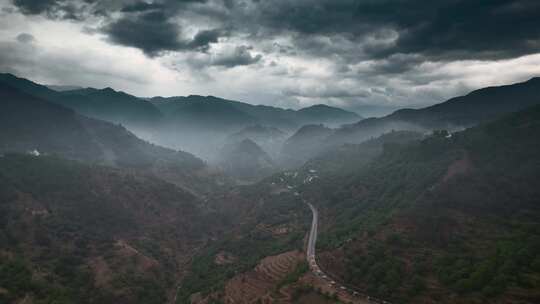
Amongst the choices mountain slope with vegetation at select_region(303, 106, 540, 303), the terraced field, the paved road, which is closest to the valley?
mountain slope with vegetation at select_region(303, 106, 540, 303)

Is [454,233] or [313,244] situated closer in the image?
[454,233]

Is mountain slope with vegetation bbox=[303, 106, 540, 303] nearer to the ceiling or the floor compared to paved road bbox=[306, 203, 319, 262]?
nearer to the ceiling

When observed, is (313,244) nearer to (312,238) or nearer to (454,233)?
(312,238)

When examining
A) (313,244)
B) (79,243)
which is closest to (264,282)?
(313,244)

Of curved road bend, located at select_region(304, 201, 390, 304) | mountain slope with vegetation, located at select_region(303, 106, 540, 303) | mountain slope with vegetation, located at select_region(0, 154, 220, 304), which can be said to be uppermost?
mountain slope with vegetation, located at select_region(303, 106, 540, 303)

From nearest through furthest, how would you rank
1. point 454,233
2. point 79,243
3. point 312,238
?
point 454,233
point 79,243
point 312,238

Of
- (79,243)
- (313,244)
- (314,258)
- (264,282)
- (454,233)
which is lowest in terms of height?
(79,243)

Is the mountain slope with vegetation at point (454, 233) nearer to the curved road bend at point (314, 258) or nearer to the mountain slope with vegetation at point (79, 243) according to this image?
the curved road bend at point (314, 258)

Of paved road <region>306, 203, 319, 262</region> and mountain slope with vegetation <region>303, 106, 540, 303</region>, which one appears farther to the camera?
paved road <region>306, 203, 319, 262</region>

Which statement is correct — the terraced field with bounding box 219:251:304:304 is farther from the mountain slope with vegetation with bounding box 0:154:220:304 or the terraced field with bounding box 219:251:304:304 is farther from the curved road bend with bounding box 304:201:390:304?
the mountain slope with vegetation with bounding box 0:154:220:304

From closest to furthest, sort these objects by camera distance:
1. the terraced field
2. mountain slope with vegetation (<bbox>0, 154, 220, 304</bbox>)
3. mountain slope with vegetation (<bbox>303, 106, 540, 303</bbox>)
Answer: mountain slope with vegetation (<bbox>303, 106, 540, 303</bbox>), the terraced field, mountain slope with vegetation (<bbox>0, 154, 220, 304</bbox>)

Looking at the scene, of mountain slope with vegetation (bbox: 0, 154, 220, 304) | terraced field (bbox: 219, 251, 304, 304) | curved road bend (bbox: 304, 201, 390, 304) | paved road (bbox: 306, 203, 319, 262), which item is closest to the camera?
curved road bend (bbox: 304, 201, 390, 304)

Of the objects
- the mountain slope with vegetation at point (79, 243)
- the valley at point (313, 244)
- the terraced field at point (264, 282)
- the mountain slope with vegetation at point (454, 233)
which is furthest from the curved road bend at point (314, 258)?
the mountain slope with vegetation at point (79, 243)
